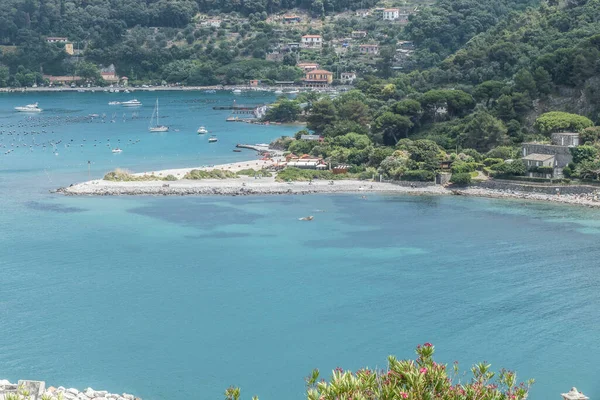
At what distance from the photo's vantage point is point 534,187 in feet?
161

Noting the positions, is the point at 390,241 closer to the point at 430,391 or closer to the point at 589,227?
the point at 589,227

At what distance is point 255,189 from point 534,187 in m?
13.8

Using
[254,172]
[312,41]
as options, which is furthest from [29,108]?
[254,172]

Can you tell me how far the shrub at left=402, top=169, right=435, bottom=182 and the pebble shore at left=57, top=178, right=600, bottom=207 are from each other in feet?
1.45

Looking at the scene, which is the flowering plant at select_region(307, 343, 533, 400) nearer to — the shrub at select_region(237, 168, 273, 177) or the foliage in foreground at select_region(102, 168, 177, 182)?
the foliage in foreground at select_region(102, 168, 177, 182)

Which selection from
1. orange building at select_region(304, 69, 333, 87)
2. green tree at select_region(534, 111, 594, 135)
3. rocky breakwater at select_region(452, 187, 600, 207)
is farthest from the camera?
orange building at select_region(304, 69, 333, 87)

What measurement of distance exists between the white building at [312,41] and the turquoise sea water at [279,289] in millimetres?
63838

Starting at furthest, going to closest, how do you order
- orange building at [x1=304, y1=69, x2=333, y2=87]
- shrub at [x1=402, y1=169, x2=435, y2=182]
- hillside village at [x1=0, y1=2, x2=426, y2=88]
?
1. hillside village at [x1=0, y1=2, x2=426, y2=88]
2. orange building at [x1=304, y1=69, x2=333, y2=87]
3. shrub at [x1=402, y1=169, x2=435, y2=182]

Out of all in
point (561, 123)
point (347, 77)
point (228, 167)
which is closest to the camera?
point (561, 123)

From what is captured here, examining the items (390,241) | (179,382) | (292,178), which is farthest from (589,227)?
(179,382)

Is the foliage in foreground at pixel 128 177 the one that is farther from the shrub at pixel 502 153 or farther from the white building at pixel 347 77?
the white building at pixel 347 77

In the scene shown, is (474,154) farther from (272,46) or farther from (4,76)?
(4,76)

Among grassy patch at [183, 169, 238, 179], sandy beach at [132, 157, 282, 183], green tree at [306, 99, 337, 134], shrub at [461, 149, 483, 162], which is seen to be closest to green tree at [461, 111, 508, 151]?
shrub at [461, 149, 483, 162]

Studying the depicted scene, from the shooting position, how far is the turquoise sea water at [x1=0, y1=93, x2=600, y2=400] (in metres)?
27.8
